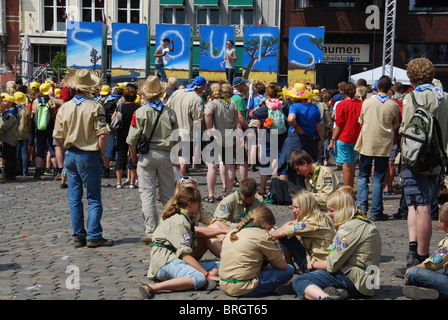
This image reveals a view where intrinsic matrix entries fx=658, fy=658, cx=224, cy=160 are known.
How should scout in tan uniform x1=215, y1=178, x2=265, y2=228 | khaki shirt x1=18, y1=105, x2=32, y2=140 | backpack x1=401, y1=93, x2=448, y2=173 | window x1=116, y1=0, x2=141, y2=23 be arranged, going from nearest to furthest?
backpack x1=401, y1=93, x2=448, y2=173 → scout in tan uniform x1=215, y1=178, x2=265, y2=228 → khaki shirt x1=18, y1=105, x2=32, y2=140 → window x1=116, y1=0, x2=141, y2=23

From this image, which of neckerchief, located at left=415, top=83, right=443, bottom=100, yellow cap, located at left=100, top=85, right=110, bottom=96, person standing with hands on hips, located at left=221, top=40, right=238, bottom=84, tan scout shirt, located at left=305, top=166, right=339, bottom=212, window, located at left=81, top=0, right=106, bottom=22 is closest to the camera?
neckerchief, located at left=415, top=83, right=443, bottom=100

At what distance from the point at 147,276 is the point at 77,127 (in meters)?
2.21

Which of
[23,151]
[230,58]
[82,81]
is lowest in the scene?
[23,151]

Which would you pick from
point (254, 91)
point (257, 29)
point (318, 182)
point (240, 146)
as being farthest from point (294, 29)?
point (318, 182)

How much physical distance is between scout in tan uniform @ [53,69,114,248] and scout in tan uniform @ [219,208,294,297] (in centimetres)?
239

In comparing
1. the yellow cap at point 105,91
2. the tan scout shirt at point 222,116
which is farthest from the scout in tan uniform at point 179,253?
the yellow cap at point 105,91

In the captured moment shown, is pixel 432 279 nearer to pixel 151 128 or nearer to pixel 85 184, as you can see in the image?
pixel 151 128

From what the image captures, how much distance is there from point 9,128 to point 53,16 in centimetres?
2862

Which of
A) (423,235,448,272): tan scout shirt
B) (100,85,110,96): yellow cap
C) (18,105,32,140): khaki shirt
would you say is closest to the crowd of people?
(423,235,448,272): tan scout shirt

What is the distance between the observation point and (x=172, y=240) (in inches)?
252

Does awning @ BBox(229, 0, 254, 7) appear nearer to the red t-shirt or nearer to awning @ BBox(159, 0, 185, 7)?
awning @ BBox(159, 0, 185, 7)

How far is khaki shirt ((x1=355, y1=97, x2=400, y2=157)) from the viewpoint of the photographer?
971 cm

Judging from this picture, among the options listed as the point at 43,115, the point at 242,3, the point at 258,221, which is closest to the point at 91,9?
the point at 242,3

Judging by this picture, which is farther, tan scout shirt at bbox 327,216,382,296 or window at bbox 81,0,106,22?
window at bbox 81,0,106,22
